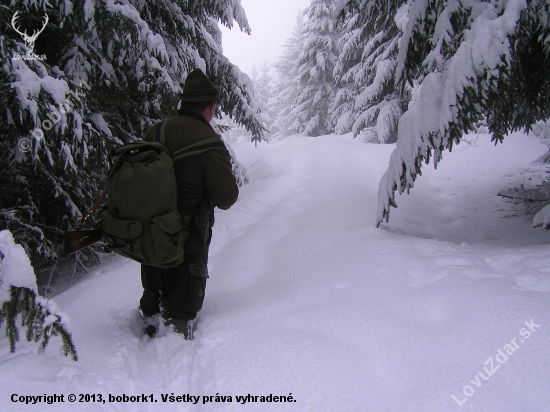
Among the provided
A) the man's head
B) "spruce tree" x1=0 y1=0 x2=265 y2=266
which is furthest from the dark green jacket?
"spruce tree" x1=0 y1=0 x2=265 y2=266

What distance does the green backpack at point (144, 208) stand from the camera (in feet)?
7.59

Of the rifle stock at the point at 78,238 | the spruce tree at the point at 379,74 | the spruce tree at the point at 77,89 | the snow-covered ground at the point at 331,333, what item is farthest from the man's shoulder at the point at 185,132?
the spruce tree at the point at 379,74

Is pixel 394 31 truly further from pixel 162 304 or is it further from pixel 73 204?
pixel 162 304

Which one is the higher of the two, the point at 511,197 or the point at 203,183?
the point at 203,183

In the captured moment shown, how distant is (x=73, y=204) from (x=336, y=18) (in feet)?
14.5

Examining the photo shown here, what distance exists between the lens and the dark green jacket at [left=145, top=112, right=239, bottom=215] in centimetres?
255

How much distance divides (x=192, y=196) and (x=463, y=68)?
268 centimetres

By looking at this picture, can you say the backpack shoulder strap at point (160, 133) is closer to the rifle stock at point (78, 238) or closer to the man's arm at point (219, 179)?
the man's arm at point (219, 179)

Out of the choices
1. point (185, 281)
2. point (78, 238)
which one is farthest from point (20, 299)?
point (185, 281)

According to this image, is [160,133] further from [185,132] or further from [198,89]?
[198,89]

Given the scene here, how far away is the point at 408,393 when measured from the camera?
1875 mm

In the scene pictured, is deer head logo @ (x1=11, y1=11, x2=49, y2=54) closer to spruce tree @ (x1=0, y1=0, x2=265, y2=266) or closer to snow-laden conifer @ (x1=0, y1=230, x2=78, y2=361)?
spruce tree @ (x1=0, y1=0, x2=265, y2=266)

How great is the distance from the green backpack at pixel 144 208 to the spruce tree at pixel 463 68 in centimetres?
245

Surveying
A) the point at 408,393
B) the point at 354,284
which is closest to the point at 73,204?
the point at 354,284
